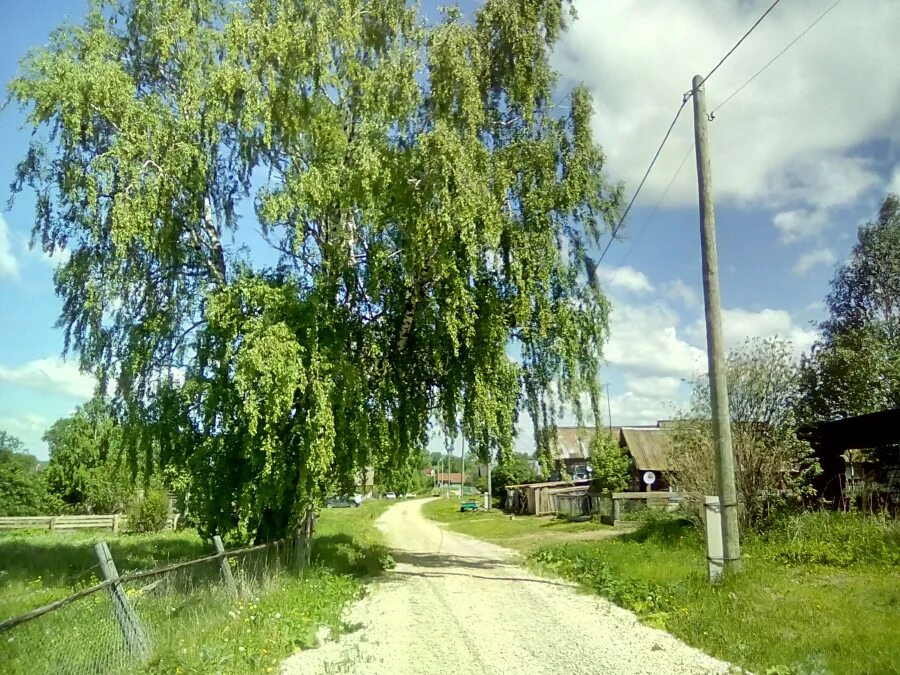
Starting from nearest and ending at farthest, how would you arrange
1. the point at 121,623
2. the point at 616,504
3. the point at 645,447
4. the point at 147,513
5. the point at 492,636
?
the point at 121,623, the point at 492,636, the point at 616,504, the point at 147,513, the point at 645,447

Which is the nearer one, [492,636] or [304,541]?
[492,636]

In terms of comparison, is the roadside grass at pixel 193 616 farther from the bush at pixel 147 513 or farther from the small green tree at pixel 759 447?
the bush at pixel 147 513

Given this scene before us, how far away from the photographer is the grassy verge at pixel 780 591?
7.55 metres

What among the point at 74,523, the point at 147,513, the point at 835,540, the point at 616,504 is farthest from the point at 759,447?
the point at 74,523

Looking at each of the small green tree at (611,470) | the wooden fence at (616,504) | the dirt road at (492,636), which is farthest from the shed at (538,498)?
the dirt road at (492,636)

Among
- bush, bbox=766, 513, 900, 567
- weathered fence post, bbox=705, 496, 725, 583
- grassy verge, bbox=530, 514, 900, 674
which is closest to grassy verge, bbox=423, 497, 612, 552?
grassy verge, bbox=530, 514, 900, 674

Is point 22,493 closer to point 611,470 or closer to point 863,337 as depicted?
point 611,470

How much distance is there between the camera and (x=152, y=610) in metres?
8.91

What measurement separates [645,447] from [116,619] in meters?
36.3

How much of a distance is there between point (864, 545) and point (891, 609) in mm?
4768

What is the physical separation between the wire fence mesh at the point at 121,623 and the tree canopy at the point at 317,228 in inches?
96.9

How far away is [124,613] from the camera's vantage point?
7.33 metres

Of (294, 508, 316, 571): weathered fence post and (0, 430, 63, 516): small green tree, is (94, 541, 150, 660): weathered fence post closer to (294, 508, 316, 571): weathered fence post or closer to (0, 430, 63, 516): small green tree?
(294, 508, 316, 571): weathered fence post

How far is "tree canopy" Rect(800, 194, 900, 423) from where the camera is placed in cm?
3110
